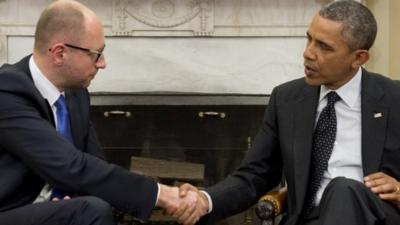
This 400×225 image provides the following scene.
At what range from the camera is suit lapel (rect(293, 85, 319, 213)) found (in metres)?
2.17

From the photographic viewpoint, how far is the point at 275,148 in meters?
2.37

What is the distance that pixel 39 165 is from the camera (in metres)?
1.86

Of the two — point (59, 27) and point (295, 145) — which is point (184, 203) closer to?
point (295, 145)

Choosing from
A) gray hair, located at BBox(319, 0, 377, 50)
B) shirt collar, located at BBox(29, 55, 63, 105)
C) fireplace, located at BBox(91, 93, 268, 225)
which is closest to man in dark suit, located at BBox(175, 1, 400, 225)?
gray hair, located at BBox(319, 0, 377, 50)

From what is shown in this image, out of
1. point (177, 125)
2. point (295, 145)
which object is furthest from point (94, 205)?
point (177, 125)

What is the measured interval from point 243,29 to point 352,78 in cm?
123

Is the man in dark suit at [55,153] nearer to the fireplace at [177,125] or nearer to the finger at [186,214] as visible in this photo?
the finger at [186,214]

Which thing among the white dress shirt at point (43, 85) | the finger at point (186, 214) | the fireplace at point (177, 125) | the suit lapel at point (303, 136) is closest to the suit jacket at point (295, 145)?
the suit lapel at point (303, 136)

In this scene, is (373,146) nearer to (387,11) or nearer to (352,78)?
(352,78)

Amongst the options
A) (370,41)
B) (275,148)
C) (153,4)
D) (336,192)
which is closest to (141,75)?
(153,4)

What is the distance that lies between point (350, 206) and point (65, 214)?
0.76 meters

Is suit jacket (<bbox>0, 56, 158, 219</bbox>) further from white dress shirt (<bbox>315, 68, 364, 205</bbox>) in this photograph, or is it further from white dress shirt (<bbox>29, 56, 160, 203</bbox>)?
white dress shirt (<bbox>315, 68, 364, 205</bbox>)

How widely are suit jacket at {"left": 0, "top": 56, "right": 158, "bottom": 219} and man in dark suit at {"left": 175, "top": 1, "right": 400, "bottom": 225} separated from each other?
26 cm

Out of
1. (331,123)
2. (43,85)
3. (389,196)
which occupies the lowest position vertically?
(389,196)
